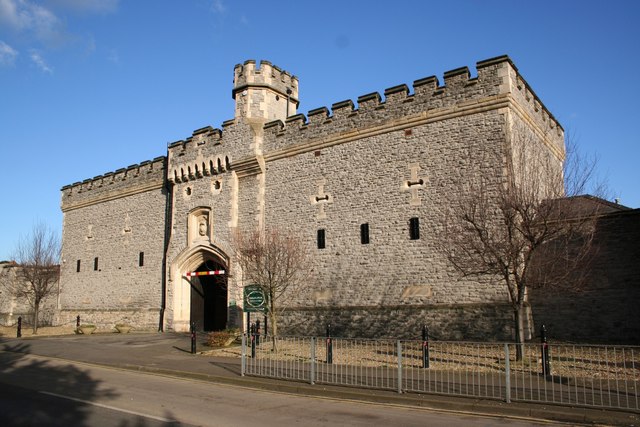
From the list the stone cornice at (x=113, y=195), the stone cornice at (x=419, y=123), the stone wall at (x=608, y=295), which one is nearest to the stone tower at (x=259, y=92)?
the stone cornice at (x=419, y=123)

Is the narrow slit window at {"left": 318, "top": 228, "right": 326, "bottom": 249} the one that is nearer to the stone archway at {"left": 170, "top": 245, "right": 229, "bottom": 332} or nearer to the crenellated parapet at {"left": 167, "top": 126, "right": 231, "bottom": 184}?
the crenellated parapet at {"left": 167, "top": 126, "right": 231, "bottom": 184}

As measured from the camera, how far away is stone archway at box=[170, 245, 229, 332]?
24969 mm

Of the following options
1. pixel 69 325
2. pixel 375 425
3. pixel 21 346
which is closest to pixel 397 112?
pixel 375 425

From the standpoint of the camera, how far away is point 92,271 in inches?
1216

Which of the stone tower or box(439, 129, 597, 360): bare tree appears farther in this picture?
the stone tower

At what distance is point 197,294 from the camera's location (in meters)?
25.7

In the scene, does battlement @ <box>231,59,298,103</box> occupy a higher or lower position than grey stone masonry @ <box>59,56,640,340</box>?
→ higher

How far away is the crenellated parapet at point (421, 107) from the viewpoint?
1711cm

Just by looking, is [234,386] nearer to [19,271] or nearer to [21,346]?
[21,346]

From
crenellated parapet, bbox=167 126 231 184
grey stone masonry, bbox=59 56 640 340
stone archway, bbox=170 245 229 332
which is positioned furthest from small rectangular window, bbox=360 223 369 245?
stone archway, bbox=170 245 229 332

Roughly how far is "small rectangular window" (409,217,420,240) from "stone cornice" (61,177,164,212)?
1506 centimetres

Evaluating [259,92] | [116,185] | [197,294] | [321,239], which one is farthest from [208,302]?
[259,92]

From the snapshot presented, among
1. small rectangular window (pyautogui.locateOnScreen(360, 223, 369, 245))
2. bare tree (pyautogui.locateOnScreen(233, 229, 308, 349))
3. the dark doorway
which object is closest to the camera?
bare tree (pyautogui.locateOnScreen(233, 229, 308, 349))

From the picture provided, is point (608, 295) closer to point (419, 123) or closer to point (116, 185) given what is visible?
point (419, 123)
